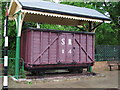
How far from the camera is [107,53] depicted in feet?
A: 55.5

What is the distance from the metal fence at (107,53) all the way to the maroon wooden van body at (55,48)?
17.0 ft

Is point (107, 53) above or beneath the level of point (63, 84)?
above

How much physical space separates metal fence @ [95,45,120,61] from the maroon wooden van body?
518 cm

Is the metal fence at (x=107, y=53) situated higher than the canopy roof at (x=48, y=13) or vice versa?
the canopy roof at (x=48, y=13)

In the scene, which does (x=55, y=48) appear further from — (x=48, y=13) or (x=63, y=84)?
(x=63, y=84)

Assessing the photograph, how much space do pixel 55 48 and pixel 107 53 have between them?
823cm

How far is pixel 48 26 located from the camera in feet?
49.4

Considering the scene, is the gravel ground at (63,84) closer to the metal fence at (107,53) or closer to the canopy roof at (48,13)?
the canopy roof at (48,13)

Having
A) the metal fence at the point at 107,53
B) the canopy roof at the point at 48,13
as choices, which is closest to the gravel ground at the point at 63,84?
the canopy roof at the point at 48,13

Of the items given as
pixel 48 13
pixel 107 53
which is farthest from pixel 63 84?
pixel 107 53

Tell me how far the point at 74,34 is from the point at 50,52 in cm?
194

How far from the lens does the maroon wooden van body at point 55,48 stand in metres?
9.57

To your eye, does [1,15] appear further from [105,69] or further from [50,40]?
[105,69]

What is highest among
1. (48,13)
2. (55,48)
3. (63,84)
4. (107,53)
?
(48,13)
